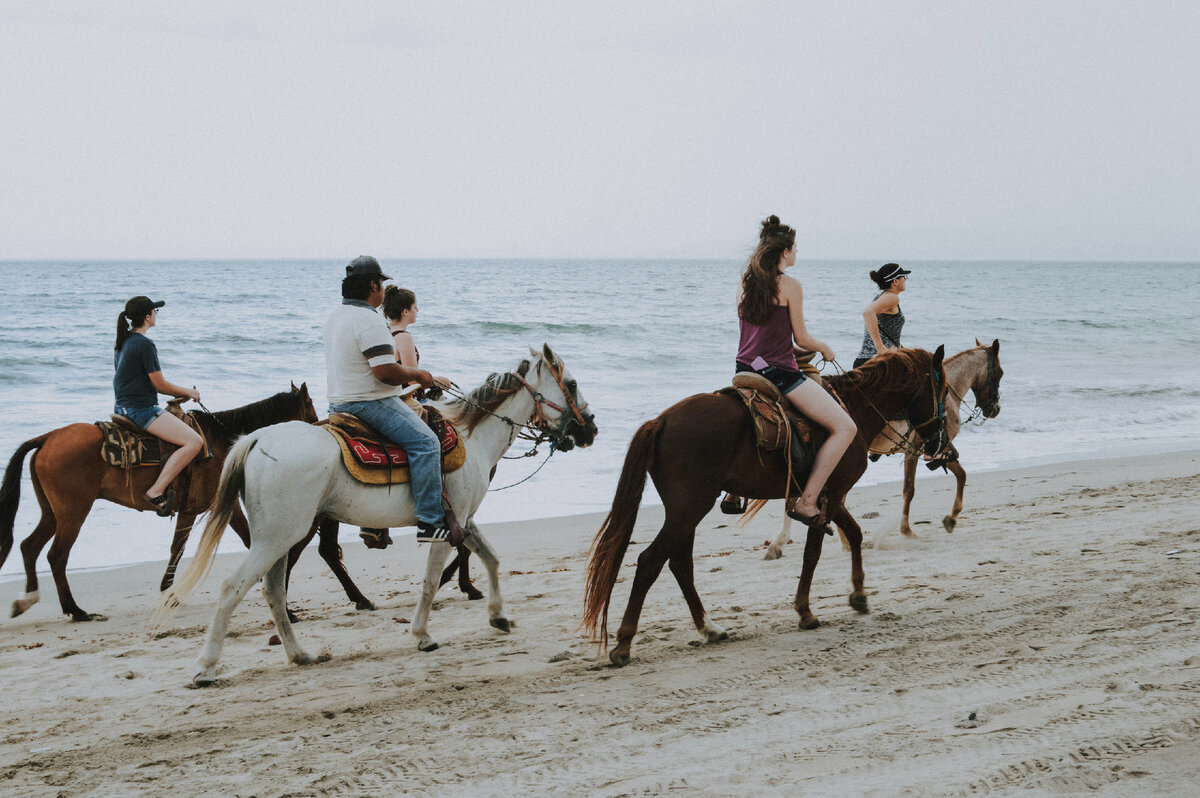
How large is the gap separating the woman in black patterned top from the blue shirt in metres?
5.64

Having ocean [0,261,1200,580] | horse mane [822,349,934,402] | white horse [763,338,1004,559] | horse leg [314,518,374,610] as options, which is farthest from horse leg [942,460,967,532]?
horse leg [314,518,374,610]

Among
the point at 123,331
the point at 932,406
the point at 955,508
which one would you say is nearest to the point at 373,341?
the point at 123,331

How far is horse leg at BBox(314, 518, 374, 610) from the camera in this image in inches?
285

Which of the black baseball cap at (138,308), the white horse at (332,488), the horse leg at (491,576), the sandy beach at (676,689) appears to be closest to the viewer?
the sandy beach at (676,689)

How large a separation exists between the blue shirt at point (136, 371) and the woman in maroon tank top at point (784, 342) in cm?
436

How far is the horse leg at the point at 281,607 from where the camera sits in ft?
18.8

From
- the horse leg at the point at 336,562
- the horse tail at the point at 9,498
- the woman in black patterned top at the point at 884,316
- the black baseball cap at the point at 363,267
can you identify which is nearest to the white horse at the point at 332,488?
the black baseball cap at the point at 363,267

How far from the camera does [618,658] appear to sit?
5.38 meters

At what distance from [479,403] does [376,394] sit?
88 centimetres

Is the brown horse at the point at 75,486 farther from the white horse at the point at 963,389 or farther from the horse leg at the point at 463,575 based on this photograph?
the white horse at the point at 963,389

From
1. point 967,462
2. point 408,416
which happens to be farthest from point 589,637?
point 967,462

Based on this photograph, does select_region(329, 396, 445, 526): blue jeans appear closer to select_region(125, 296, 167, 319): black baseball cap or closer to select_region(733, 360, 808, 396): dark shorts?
select_region(733, 360, 808, 396): dark shorts

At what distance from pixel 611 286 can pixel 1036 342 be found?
3854 cm

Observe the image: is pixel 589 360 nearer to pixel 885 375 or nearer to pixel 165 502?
pixel 165 502
